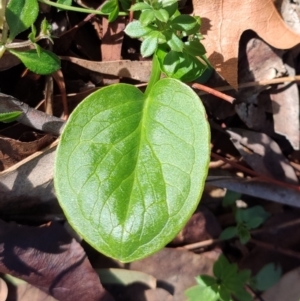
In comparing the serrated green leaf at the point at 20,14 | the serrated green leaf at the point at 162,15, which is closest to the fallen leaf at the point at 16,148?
the serrated green leaf at the point at 20,14

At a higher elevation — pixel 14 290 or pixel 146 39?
pixel 146 39

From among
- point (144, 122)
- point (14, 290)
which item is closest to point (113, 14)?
point (144, 122)

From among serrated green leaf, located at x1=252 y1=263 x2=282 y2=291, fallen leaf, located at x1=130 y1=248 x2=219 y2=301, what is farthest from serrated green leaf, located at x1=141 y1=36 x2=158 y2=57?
serrated green leaf, located at x1=252 y1=263 x2=282 y2=291

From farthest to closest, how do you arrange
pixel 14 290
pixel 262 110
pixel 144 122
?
pixel 262 110 < pixel 14 290 < pixel 144 122

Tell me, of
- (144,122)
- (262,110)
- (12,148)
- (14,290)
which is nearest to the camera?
(144,122)

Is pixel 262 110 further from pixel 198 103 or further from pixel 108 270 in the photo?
pixel 108 270

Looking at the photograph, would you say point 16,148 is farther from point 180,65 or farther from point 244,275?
point 244,275

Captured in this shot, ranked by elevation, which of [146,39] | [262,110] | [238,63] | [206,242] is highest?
[146,39]

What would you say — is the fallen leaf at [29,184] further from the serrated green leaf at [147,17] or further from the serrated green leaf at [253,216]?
the serrated green leaf at [253,216]
